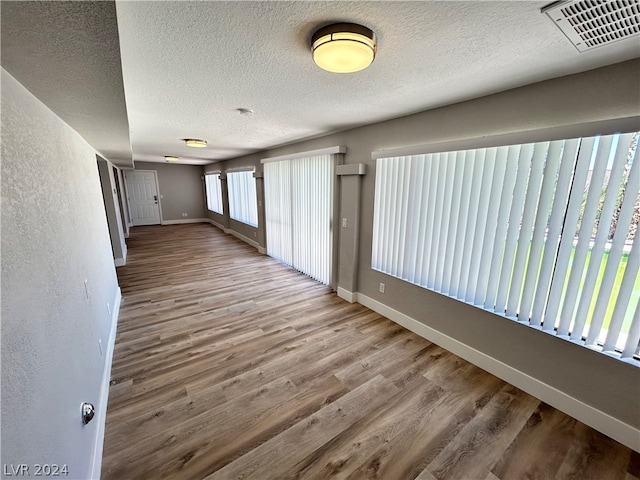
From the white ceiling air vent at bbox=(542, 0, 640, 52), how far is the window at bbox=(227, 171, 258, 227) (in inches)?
214

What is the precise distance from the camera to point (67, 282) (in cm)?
142

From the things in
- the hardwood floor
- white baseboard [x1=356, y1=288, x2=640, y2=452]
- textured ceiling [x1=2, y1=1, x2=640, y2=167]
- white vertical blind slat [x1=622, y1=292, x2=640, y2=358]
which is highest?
textured ceiling [x1=2, y1=1, x2=640, y2=167]

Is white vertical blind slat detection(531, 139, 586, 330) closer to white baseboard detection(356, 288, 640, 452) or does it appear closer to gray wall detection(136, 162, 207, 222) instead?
white baseboard detection(356, 288, 640, 452)

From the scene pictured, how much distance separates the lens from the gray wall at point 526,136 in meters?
1.52

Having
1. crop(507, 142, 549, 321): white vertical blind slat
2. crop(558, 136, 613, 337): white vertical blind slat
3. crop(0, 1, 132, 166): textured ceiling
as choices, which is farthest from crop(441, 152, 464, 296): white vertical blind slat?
crop(0, 1, 132, 166): textured ceiling

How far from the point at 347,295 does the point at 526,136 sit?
2.57 m

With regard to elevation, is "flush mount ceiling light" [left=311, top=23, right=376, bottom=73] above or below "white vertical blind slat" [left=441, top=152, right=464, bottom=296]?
above

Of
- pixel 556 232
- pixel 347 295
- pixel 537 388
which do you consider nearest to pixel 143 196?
pixel 347 295

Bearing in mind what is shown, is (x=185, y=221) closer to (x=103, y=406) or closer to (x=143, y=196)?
(x=143, y=196)

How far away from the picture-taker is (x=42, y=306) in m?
1.07

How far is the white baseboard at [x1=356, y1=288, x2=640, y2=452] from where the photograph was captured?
1583mm

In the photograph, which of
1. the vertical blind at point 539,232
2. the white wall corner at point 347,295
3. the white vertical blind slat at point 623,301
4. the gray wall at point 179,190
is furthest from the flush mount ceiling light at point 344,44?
the gray wall at point 179,190

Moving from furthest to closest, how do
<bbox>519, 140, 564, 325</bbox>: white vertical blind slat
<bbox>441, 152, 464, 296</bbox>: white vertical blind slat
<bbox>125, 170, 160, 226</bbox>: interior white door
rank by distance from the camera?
<bbox>125, 170, 160, 226</bbox>: interior white door
<bbox>441, 152, 464, 296</bbox>: white vertical blind slat
<bbox>519, 140, 564, 325</bbox>: white vertical blind slat

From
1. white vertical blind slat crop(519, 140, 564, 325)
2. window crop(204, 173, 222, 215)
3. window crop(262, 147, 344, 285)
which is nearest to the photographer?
white vertical blind slat crop(519, 140, 564, 325)
